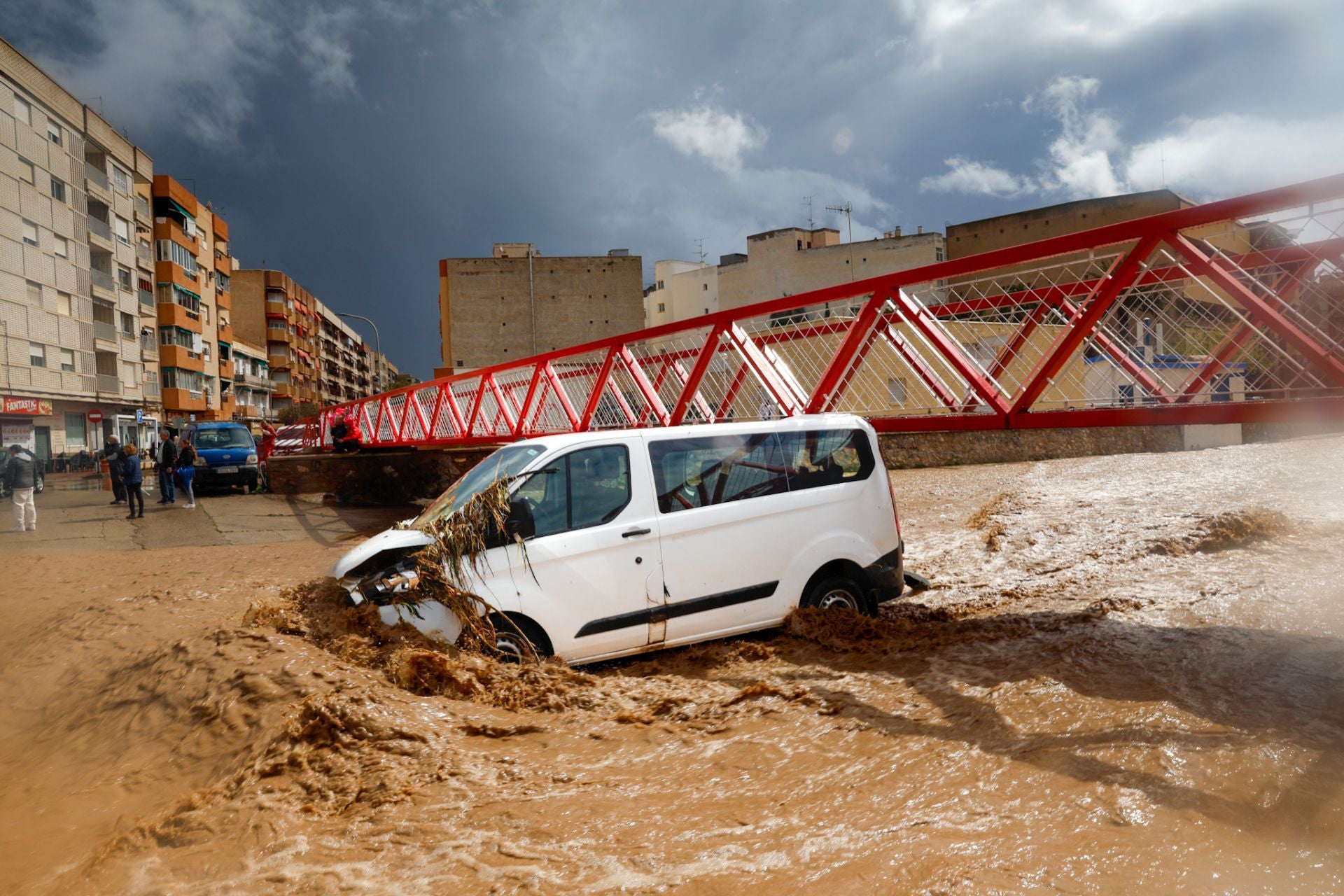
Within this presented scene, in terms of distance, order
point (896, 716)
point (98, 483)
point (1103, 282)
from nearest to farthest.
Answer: point (896, 716) < point (1103, 282) < point (98, 483)

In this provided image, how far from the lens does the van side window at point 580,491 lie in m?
4.92

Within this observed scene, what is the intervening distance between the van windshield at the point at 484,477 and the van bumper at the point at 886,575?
94.2 inches

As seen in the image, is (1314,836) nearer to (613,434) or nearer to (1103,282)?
(1103,282)

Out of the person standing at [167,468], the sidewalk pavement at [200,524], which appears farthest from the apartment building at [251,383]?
the sidewalk pavement at [200,524]

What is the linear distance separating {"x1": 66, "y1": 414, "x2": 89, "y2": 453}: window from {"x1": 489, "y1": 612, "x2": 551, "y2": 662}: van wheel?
42650mm

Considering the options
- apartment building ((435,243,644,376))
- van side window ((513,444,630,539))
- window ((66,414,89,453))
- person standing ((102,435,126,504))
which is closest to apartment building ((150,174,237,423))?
window ((66,414,89,453))

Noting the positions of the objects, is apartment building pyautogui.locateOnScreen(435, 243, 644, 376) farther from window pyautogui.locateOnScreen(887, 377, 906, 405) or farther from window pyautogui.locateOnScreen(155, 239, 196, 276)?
window pyautogui.locateOnScreen(887, 377, 906, 405)

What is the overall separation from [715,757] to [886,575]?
2510mm

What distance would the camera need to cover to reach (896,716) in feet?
13.4

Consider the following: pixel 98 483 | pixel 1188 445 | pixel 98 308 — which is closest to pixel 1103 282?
pixel 1188 445

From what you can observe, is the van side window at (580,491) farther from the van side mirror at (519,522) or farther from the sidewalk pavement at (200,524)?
the sidewalk pavement at (200,524)

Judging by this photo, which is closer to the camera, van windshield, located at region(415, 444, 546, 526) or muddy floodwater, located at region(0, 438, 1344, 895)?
muddy floodwater, located at region(0, 438, 1344, 895)

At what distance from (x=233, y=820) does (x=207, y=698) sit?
1228 mm

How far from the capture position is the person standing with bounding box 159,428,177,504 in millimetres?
17969
